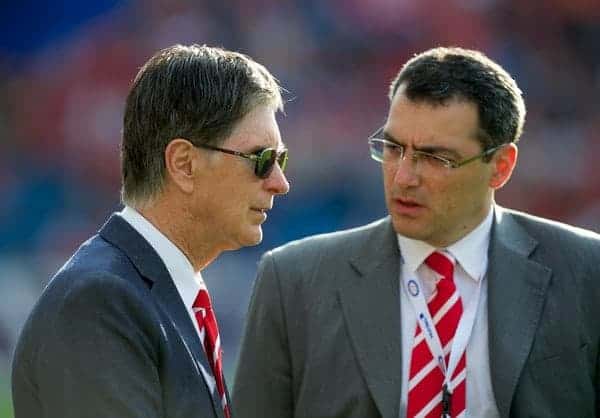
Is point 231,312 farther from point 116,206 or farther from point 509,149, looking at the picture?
point 509,149

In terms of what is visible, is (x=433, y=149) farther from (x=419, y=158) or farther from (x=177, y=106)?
(x=177, y=106)

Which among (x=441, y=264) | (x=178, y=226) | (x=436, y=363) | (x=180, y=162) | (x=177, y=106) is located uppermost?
(x=177, y=106)

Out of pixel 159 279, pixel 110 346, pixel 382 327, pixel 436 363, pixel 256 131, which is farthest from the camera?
pixel 382 327

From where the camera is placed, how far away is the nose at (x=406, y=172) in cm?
355

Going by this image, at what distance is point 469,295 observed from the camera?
361cm

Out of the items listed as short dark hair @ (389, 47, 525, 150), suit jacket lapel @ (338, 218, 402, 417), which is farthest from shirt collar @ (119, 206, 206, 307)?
short dark hair @ (389, 47, 525, 150)

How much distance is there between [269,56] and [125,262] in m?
5.51

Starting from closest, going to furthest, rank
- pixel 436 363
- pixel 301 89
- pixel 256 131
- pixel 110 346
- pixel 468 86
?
pixel 110 346, pixel 256 131, pixel 436 363, pixel 468 86, pixel 301 89

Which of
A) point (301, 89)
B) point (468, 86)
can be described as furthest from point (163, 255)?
point (301, 89)

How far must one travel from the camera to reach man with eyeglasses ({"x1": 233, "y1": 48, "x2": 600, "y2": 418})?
3.47 m

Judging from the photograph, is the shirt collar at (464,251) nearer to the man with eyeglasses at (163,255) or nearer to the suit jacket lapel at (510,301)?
the suit jacket lapel at (510,301)

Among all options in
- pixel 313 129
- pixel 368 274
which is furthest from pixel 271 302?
pixel 313 129

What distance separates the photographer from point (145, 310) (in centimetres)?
233

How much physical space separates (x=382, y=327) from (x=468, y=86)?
731 mm
